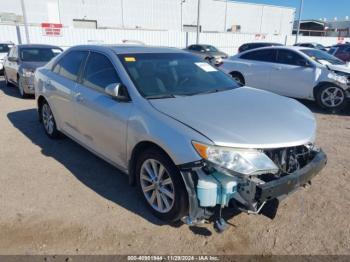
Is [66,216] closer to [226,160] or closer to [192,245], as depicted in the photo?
[192,245]

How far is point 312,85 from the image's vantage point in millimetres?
7496

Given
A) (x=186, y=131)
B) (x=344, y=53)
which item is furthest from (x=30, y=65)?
(x=344, y=53)

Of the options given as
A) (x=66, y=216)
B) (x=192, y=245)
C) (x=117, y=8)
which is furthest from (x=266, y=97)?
(x=117, y=8)

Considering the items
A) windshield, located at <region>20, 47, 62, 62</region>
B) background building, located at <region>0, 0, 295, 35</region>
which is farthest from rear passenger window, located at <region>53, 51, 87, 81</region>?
background building, located at <region>0, 0, 295, 35</region>

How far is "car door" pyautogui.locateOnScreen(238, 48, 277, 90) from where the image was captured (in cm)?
845

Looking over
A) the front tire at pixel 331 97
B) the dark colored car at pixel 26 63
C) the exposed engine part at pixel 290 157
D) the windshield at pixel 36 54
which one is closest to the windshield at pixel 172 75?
the exposed engine part at pixel 290 157

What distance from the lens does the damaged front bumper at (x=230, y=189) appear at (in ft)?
8.09

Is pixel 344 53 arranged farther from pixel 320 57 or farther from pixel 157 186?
pixel 157 186

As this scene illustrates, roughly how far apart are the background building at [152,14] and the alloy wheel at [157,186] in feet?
120

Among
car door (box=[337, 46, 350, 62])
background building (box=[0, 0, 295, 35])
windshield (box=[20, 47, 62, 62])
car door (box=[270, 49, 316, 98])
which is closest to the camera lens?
car door (box=[270, 49, 316, 98])

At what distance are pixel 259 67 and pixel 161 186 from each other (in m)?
6.61

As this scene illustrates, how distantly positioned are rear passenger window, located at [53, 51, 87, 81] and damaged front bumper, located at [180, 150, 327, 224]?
2499 mm

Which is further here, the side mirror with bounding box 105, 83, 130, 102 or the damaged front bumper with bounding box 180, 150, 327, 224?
the side mirror with bounding box 105, 83, 130, 102

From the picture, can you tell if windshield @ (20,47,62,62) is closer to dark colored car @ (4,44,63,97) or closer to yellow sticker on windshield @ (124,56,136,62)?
dark colored car @ (4,44,63,97)
